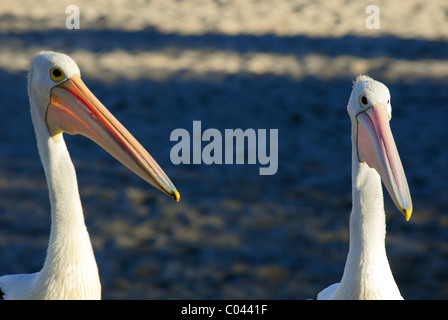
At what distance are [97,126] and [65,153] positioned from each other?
0.20 m

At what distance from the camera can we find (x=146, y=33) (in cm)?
785

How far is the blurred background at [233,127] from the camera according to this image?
170 inches

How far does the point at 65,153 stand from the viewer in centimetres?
285

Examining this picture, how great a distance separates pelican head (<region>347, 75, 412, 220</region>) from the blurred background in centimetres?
149

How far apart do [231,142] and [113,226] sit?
1.56m

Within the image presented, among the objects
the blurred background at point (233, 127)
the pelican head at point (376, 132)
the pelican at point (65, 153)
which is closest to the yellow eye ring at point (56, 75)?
the pelican at point (65, 153)

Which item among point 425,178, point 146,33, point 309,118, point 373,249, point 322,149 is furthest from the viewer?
point 146,33

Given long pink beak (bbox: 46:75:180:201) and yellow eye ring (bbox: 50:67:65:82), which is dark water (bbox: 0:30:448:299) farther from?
yellow eye ring (bbox: 50:67:65:82)

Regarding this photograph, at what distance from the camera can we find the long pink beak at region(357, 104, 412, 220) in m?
2.61

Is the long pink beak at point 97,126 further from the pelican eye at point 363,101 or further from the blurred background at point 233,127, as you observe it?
the blurred background at point 233,127

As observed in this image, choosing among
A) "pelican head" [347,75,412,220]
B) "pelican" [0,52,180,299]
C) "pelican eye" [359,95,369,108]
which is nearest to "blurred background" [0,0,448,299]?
"pelican" [0,52,180,299]
